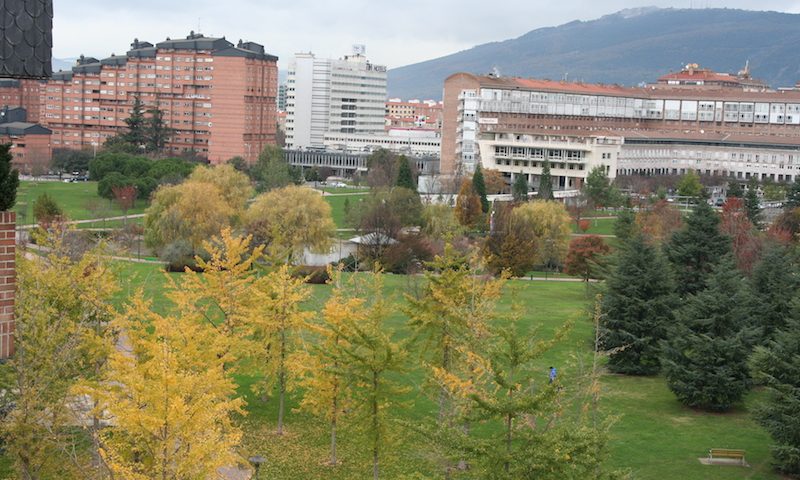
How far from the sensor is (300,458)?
79.9ft

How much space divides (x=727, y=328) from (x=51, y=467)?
1900 cm

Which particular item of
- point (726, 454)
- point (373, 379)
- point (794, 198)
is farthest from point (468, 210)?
point (373, 379)

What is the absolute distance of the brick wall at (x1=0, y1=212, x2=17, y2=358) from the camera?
6.79 meters

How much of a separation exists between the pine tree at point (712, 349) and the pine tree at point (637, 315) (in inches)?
130

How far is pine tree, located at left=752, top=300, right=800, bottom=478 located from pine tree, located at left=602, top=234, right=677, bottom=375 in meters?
8.13

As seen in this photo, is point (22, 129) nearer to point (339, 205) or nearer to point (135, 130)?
point (135, 130)

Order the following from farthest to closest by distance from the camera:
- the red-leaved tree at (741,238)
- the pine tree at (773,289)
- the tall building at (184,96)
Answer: the tall building at (184,96), the red-leaved tree at (741,238), the pine tree at (773,289)

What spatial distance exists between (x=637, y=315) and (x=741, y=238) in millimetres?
17542

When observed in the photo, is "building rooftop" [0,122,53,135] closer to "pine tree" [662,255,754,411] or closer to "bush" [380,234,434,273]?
"bush" [380,234,434,273]

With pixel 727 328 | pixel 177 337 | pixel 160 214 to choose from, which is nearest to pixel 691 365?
pixel 727 328

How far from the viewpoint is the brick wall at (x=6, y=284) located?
22.3 ft

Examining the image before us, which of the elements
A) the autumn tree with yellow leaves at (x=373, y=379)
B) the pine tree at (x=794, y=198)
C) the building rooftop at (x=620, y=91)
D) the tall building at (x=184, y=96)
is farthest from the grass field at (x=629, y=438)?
the tall building at (x=184, y=96)

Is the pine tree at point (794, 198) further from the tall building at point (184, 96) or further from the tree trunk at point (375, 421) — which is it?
the tall building at point (184, 96)

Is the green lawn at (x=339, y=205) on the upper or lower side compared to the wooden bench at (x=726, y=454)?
upper
